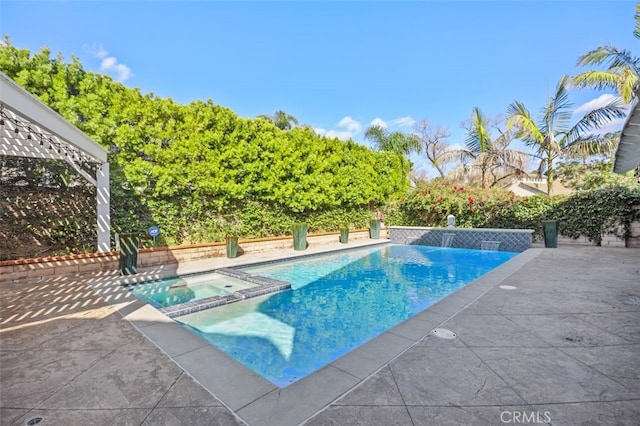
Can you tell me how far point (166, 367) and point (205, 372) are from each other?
1.46ft

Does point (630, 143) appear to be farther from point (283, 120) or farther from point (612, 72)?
point (283, 120)

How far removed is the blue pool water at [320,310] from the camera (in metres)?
4.09

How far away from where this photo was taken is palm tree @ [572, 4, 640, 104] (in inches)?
445

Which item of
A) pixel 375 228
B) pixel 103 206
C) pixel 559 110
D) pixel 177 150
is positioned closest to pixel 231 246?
pixel 177 150

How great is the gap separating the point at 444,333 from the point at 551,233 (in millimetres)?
10883

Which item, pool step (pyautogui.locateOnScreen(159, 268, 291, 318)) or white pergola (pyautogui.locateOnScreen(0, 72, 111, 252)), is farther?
pool step (pyautogui.locateOnScreen(159, 268, 291, 318))

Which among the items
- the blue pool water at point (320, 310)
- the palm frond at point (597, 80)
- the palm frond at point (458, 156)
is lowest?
the blue pool water at point (320, 310)

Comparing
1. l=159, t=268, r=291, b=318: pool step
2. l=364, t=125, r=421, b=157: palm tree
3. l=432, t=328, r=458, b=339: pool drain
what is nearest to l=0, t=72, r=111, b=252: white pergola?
l=159, t=268, r=291, b=318: pool step

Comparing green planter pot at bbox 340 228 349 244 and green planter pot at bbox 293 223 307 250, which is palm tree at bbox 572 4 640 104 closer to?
green planter pot at bbox 340 228 349 244

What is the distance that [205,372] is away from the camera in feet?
9.16

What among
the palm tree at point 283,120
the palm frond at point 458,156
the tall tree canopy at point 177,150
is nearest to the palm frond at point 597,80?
the palm frond at point 458,156

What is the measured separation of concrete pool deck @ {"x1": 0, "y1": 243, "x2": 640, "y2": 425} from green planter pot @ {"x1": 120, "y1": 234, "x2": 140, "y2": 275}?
276 centimetres

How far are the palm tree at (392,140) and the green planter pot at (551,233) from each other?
12756 millimetres

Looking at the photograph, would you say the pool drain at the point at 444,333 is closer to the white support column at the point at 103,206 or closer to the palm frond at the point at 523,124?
the white support column at the point at 103,206
